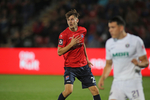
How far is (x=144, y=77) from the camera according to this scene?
1202cm

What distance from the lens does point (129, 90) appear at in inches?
152

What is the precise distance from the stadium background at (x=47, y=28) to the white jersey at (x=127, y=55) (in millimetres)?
7183

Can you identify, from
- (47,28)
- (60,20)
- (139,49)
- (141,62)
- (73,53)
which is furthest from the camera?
(60,20)

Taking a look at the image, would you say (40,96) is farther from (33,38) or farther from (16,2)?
(16,2)

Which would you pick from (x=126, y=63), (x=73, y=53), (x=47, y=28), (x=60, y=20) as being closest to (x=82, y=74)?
(x=73, y=53)

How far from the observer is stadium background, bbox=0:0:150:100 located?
505 inches

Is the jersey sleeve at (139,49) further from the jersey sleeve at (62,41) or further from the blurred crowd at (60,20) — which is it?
the blurred crowd at (60,20)

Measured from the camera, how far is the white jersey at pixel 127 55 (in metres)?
3.88

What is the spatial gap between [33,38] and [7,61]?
269 cm

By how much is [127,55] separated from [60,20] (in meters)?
12.0

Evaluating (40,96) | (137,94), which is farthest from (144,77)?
(137,94)

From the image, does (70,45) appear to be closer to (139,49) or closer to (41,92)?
(139,49)

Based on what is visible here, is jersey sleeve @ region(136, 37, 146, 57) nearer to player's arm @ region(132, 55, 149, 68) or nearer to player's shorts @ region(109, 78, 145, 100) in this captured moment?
player's arm @ region(132, 55, 149, 68)

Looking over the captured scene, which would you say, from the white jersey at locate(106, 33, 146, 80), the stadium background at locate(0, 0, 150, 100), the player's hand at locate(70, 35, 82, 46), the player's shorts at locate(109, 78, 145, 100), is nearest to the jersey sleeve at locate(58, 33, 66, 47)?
the player's hand at locate(70, 35, 82, 46)
